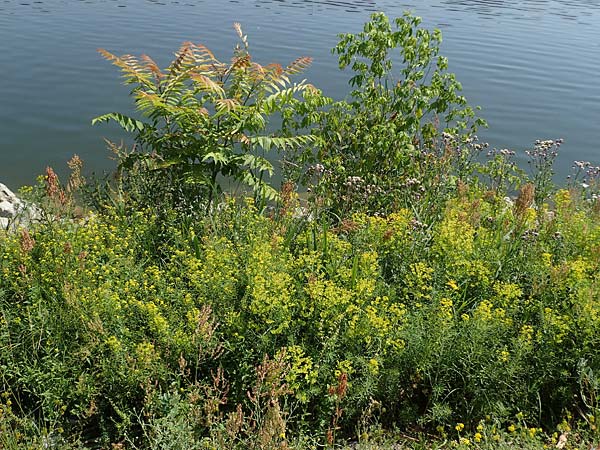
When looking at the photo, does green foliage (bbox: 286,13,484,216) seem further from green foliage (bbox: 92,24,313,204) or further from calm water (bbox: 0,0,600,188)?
calm water (bbox: 0,0,600,188)

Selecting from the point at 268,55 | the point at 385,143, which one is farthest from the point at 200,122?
the point at 268,55

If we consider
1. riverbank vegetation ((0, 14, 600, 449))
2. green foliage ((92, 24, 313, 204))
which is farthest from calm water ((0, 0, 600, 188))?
riverbank vegetation ((0, 14, 600, 449))

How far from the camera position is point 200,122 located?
6008 mm

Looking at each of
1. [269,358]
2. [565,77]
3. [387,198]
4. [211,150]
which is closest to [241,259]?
[269,358]

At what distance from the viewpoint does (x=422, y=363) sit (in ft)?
13.9

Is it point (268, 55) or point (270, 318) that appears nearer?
point (270, 318)

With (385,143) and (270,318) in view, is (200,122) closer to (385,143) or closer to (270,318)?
(385,143)

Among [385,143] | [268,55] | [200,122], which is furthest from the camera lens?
[268,55]

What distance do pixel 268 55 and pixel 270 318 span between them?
15310 mm

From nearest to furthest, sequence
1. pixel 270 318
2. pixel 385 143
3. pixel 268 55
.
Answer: pixel 270 318 < pixel 385 143 < pixel 268 55

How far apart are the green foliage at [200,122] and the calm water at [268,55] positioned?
5166mm

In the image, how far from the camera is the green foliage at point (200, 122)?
231 inches

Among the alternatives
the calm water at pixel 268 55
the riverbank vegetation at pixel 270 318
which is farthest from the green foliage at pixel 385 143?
the calm water at pixel 268 55

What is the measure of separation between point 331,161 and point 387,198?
70 centimetres
